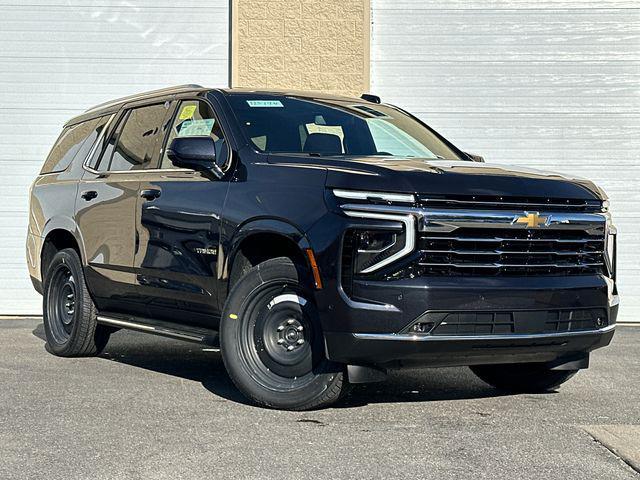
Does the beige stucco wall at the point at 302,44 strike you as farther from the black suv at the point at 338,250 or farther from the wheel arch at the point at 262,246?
the wheel arch at the point at 262,246

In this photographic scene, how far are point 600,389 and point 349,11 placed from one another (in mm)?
7518

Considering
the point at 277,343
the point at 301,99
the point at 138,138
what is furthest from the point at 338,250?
the point at 138,138

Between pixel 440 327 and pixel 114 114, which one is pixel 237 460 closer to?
pixel 440 327

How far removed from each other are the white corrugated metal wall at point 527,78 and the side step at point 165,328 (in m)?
6.65

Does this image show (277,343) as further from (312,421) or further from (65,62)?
(65,62)

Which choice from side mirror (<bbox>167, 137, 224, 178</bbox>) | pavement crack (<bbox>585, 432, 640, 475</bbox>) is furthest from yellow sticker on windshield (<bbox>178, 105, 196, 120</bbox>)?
pavement crack (<bbox>585, 432, 640, 475</bbox>)

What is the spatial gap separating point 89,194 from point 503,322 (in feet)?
11.8

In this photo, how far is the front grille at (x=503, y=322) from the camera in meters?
6.01

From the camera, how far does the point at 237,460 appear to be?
16.8 ft

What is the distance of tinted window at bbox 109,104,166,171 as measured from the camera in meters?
8.02

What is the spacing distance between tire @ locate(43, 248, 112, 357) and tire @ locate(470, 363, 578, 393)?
2.98 metres

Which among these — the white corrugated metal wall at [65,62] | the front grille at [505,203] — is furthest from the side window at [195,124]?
A: the white corrugated metal wall at [65,62]

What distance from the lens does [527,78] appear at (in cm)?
1405

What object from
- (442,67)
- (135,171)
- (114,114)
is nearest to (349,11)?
(442,67)
